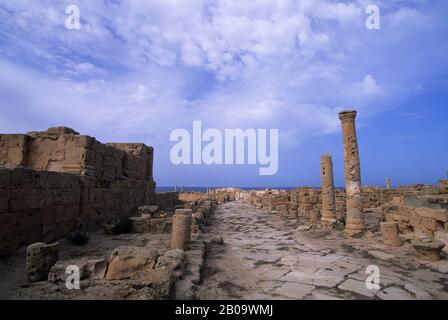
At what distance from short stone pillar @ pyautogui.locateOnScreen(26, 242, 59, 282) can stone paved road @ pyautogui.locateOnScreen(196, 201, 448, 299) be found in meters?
2.44

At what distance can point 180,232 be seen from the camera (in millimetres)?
7016

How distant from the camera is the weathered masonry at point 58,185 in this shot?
6.00m

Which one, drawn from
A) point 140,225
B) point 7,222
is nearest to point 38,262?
point 7,222

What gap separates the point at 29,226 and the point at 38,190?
2.81 ft

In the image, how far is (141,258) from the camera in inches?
185

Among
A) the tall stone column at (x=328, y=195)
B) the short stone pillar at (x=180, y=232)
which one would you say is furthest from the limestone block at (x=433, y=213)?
the short stone pillar at (x=180, y=232)

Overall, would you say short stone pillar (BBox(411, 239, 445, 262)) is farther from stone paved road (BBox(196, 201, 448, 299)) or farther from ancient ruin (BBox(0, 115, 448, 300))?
stone paved road (BBox(196, 201, 448, 299))

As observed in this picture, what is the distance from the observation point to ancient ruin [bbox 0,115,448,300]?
14.5 feet

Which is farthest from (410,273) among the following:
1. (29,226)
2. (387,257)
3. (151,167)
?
(151,167)

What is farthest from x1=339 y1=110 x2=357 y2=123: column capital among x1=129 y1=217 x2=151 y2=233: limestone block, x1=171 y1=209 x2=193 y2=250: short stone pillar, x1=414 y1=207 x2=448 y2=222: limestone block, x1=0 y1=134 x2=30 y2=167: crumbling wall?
x1=0 y1=134 x2=30 y2=167: crumbling wall

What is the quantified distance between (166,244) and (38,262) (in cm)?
344

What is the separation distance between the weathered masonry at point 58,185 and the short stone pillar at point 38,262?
1645 millimetres

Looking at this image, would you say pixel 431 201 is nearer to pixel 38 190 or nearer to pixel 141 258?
pixel 141 258
